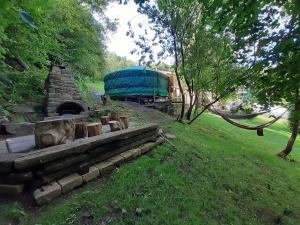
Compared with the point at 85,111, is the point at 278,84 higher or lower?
higher

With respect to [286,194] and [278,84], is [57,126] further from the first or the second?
[286,194]

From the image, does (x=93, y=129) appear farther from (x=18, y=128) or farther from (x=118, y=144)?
(x=18, y=128)

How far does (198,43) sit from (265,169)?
15.2 feet

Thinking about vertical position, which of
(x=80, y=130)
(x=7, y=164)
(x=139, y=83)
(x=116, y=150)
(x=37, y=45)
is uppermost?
(x=37, y=45)

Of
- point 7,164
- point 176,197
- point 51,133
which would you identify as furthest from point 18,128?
point 176,197

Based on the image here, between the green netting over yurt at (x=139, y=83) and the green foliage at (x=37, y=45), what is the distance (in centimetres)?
172

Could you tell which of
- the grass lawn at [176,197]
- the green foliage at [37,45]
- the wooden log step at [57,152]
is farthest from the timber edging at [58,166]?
the green foliage at [37,45]

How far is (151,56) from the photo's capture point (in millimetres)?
10133

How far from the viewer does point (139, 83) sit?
557 inches

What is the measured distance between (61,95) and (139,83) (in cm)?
771

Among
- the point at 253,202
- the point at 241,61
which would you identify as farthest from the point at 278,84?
the point at 253,202

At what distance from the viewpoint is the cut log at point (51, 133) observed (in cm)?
279

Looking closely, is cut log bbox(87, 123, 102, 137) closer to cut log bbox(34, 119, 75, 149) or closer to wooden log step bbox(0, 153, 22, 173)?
cut log bbox(34, 119, 75, 149)

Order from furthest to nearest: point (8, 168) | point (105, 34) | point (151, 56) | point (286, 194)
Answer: point (105, 34) → point (151, 56) → point (286, 194) → point (8, 168)
